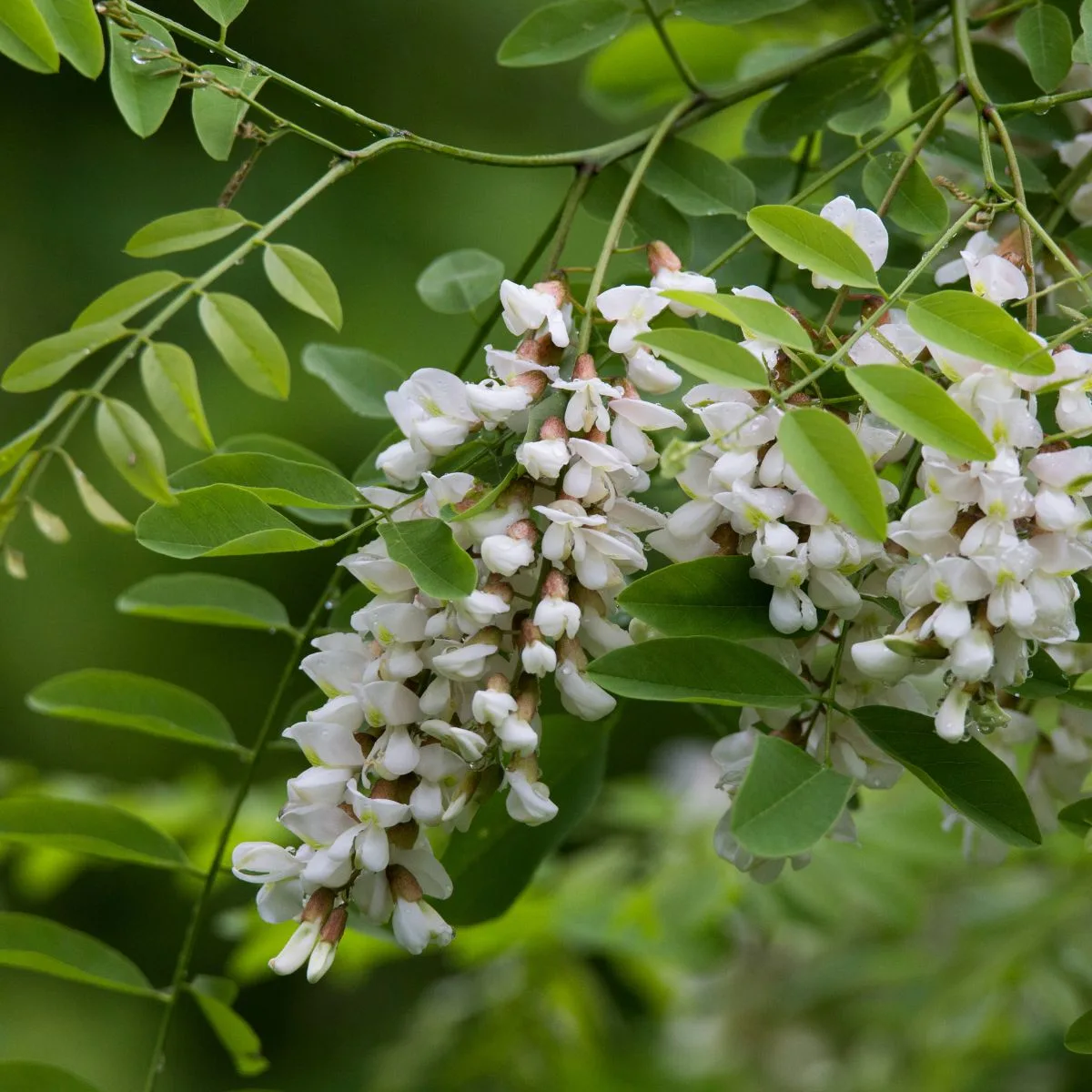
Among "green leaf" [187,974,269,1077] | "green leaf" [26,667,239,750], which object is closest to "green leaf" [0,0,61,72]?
"green leaf" [26,667,239,750]

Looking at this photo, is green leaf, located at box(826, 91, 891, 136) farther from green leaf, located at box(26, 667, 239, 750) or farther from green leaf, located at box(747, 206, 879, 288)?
green leaf, located at box(26, 667, 239, 750)

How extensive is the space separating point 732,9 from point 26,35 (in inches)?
11.9

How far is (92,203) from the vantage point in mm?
2164

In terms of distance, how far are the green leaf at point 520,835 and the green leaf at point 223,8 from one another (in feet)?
0.93

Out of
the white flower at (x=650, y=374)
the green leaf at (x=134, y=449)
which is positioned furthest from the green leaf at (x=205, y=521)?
the white flower at (x=650, y=374)

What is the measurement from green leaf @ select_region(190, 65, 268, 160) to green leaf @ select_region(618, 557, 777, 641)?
0.65ft

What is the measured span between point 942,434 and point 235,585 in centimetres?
30

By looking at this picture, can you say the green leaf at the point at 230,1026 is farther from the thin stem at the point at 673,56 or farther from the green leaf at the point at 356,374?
the thin stem at the point at 673,56

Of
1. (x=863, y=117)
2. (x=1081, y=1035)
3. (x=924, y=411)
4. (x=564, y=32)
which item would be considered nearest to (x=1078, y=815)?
(x=1081, y=1035)

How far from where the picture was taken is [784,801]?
1.19 feet

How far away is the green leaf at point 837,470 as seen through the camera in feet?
1.10

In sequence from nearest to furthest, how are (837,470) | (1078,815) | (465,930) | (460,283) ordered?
(837,470)
(1078,815)
(460,283)
(465,930)

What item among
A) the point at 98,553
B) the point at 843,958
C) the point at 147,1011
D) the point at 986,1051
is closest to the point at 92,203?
the point at 98,553

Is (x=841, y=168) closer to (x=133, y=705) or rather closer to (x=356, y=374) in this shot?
(x=356, y=374)
